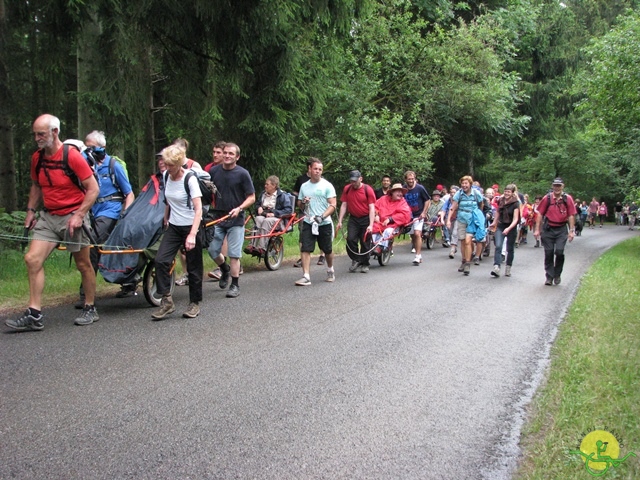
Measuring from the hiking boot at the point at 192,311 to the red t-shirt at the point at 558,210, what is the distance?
293 inches

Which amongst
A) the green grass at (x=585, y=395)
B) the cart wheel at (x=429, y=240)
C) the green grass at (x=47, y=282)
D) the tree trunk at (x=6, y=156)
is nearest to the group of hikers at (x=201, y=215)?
the green grass at (x=47, y=282)

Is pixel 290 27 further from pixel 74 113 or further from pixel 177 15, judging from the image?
pixel 74 113

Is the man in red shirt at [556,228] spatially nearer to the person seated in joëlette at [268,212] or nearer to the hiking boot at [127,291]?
the person seated in joëlette at [268,212]

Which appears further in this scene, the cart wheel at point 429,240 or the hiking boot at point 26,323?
the cart wheel at point 429,240

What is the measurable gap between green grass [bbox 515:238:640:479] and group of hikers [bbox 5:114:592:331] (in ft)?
13.0

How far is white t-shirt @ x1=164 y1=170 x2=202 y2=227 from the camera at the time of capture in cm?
684

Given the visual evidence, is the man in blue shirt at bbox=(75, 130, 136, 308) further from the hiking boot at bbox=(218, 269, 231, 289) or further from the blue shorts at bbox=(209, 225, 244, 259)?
the hiking boot at bbox=(218, 269, 231, 289)

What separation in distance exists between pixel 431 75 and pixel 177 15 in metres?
15.5

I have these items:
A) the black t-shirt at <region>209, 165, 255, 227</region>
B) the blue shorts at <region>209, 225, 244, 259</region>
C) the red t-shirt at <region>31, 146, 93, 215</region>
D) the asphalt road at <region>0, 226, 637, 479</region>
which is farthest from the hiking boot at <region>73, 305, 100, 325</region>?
the black t-shirt at <region>209, 165, 255, 227</region>

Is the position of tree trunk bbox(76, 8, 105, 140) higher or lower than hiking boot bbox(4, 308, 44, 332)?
higher

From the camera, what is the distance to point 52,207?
616 centimetres

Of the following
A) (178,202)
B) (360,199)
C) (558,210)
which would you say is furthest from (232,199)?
(558,210)

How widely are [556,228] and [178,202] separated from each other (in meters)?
7.70

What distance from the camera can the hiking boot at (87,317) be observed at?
20.7 ft
